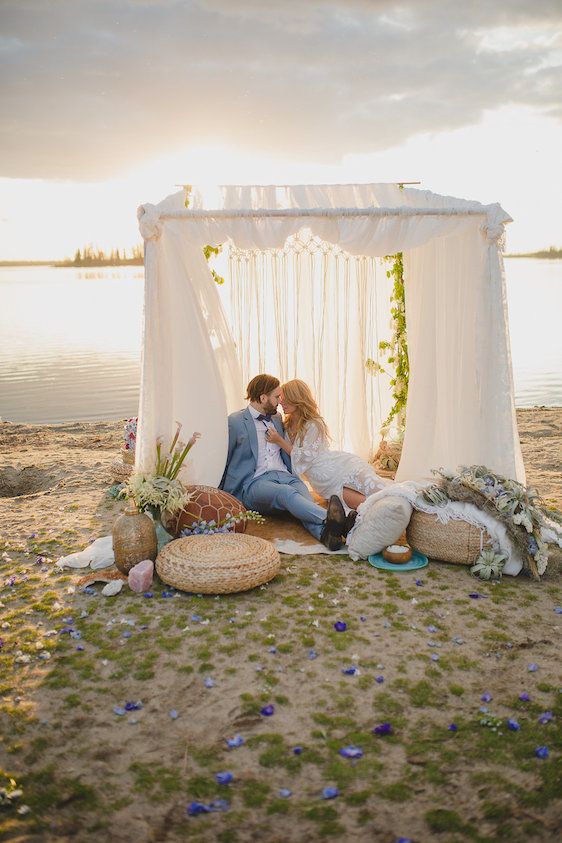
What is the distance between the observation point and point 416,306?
18.0 ft

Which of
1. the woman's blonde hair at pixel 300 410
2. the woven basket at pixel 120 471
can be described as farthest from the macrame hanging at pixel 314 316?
the woven basket at pixel 120 471

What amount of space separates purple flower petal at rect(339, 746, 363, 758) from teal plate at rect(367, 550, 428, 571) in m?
1.70

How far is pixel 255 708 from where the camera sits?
280cm

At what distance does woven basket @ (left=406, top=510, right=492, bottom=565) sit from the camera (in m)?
4.11

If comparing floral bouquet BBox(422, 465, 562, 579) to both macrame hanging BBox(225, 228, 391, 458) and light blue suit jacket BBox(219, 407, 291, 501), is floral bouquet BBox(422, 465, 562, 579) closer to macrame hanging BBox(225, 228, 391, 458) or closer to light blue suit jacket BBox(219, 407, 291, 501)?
light blue suit jacket BBox(219, 407, 291, 501)

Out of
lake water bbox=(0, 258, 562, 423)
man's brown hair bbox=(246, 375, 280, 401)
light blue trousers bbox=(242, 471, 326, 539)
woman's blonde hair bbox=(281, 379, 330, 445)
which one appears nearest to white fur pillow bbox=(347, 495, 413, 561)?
light blue trousers bbox=(242, 471, 326, 539)

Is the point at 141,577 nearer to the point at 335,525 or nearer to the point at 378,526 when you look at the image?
the point at 335,525

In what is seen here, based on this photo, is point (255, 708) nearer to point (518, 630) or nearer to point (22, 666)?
point (22, 666)

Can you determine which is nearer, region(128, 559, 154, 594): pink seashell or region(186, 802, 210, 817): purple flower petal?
region(186, 802, 210, 817): purple flower petal

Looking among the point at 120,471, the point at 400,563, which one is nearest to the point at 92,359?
the point at 120,471

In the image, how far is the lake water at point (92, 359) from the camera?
10984 mm

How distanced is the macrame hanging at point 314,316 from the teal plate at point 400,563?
1.86 meters

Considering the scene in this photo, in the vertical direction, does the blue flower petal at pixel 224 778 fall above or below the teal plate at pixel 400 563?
below

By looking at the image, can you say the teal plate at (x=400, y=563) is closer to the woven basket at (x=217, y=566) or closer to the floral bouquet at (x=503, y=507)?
the floral bouquet at (x=503, y=507)
